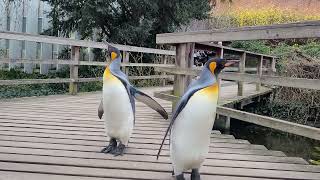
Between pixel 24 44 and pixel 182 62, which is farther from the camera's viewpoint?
pixel 24 44

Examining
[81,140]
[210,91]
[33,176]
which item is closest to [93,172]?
[33,176]

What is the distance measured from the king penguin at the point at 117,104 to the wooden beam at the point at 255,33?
3.42 ft

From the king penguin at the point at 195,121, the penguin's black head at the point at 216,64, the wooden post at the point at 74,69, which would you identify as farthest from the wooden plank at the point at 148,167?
the wooden post at the point at 74,69

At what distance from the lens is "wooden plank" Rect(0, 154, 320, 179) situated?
2801 millimetres

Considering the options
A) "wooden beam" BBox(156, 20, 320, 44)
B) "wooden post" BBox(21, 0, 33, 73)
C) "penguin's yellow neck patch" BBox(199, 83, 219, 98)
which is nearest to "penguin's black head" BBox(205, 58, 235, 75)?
Result: "penguin's yellow neck patch" BBox(199, 83, 219, 98)

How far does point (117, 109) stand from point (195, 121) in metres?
0.80

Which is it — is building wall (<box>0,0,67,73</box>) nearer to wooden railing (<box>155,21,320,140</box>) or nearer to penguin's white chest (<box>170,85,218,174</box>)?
wooden railing (<box>155,21,320,140</box>)

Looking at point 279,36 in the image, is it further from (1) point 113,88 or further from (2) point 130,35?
(2) point 130,35

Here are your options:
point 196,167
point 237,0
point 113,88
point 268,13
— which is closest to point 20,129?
point 113,88

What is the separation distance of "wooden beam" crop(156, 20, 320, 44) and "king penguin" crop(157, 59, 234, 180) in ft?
2.78

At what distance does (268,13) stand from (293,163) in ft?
55.5

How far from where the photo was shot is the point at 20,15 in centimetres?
1079

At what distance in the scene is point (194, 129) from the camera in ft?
7.91

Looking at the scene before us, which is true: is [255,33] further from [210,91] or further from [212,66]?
[210,91]
